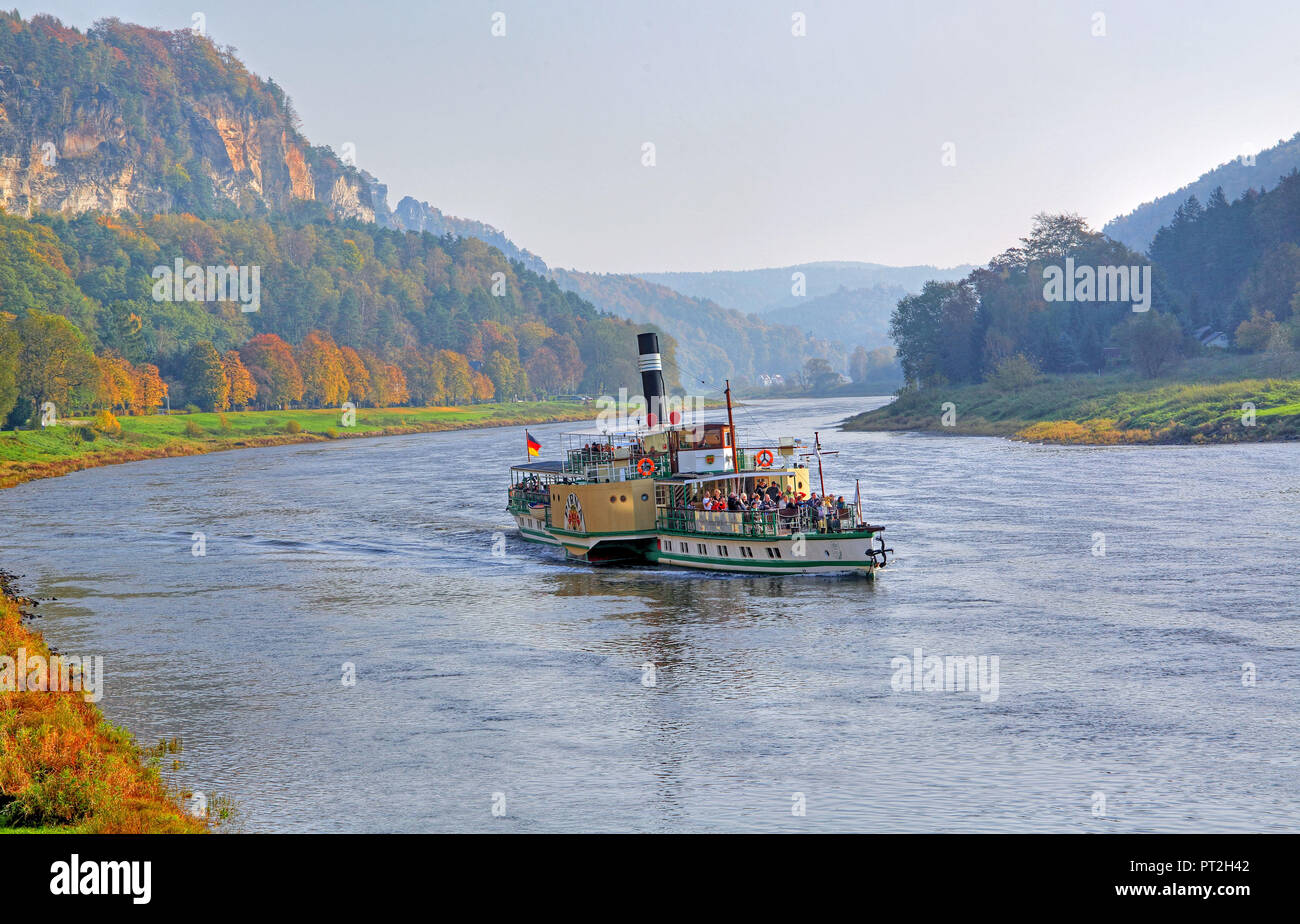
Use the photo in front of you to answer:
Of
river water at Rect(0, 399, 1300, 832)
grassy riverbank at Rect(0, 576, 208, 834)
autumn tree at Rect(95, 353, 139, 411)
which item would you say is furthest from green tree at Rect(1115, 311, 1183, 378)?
grassy riverbank at Rect(0, 576, 208, 834)

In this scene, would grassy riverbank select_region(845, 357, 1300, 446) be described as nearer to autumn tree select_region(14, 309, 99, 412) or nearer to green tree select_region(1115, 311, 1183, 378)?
green tree select_region(1115, 311, 1183, 378)

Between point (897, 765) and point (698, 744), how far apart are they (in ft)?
16.1

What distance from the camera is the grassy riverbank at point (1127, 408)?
116000 millimetres

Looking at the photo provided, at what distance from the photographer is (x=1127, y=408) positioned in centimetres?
13612

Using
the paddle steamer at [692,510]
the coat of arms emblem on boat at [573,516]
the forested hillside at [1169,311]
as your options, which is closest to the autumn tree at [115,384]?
the coat of arms emblem on boat at [573,516]

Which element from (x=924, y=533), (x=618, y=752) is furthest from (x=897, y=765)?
(x=924, y=533)

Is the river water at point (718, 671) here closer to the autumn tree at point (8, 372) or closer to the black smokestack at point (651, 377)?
the black smokestack at point (651, 377)

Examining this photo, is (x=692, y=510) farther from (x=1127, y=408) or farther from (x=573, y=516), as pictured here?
(x=1127, y=408)

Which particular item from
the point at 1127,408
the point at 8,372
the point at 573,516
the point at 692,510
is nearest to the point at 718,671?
the point at 692,510

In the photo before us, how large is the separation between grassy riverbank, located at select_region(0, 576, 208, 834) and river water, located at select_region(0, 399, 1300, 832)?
178 cm

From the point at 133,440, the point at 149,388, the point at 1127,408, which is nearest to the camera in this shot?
the point at 1127,408

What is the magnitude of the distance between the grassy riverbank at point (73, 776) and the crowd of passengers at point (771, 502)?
31.8 m

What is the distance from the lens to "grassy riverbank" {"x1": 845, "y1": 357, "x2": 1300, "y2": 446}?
116m

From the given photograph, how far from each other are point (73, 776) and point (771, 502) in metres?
37.5
